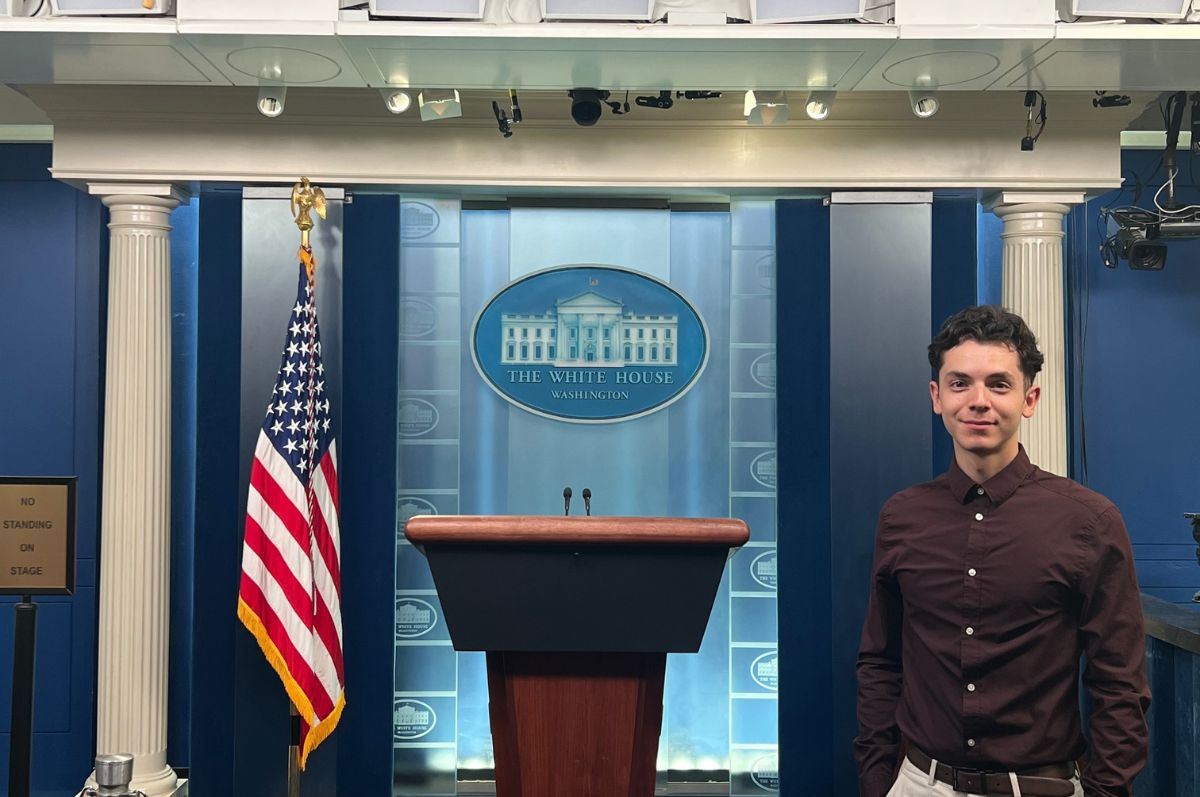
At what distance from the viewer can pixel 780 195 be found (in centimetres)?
375

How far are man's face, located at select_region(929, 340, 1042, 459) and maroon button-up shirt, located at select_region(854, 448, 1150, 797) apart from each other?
0.09 m

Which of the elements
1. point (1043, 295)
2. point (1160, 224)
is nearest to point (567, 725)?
point (1043, 295)

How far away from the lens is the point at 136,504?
3.57m

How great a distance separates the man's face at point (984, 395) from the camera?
1.73 meters

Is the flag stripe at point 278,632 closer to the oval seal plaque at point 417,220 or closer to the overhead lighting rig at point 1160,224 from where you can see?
the oval seal plaque at point 417,220

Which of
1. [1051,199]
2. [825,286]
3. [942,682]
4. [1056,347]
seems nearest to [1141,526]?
[1056,347]

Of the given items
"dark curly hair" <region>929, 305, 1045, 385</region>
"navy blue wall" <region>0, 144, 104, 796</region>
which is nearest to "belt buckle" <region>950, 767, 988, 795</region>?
"dark curly hair" <region>929, 305, 1045, 385</region>

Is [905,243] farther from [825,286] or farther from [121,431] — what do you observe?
[121,431]

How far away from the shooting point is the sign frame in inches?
107

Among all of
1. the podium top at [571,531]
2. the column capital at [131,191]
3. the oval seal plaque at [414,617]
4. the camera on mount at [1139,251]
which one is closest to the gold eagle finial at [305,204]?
the column capital at [131,191]

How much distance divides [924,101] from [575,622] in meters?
1.99

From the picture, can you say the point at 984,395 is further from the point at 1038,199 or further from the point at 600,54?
the point at 1038,199

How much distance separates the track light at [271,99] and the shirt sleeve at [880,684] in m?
2.29

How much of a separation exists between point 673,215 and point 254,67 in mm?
1579
